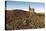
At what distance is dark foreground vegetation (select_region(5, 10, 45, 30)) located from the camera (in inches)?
55.6

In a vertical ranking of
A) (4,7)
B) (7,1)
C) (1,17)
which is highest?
(7,1)

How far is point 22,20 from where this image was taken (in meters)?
1.44

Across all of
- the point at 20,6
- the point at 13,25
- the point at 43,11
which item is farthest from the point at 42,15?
the point at 13,25

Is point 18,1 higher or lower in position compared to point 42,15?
higher

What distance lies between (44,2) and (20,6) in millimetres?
426

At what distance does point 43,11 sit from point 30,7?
24 cm

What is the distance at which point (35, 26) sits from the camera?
4.82ft

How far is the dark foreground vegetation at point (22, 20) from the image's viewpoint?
55.6 inches

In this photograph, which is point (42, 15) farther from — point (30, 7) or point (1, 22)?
point (1, 22)

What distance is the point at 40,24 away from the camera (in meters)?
1.48

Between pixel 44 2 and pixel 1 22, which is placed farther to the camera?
pixel 44 2

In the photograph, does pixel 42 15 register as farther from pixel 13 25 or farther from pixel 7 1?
pixel 7 1

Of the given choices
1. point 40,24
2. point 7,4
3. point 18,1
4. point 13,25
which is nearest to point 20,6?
point 18,1

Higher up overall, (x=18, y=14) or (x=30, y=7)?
(x=30, y=7)
